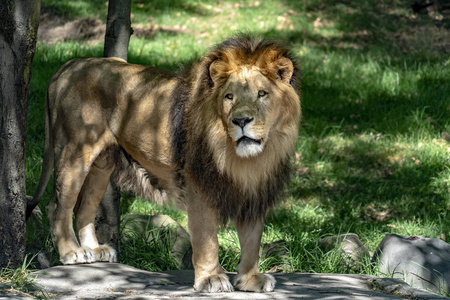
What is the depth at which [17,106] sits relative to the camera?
13.3 feet

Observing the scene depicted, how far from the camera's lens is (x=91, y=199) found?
4758mm

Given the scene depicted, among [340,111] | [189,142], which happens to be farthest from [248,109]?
[340,111]

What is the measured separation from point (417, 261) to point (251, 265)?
4.47 ft

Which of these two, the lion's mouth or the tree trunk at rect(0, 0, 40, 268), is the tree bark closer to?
the tree trunk at rect(0, 0, 40, 268)

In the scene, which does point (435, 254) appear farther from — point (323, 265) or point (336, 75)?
point (336, 75)

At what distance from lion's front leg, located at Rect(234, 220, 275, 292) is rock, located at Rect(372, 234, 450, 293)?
1.11 m

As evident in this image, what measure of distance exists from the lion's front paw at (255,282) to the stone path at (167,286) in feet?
0.19

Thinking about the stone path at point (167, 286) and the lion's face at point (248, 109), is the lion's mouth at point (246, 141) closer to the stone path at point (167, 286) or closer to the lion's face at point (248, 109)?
the lion's face at point (248, 109)

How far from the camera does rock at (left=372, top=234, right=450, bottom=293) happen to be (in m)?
4.62

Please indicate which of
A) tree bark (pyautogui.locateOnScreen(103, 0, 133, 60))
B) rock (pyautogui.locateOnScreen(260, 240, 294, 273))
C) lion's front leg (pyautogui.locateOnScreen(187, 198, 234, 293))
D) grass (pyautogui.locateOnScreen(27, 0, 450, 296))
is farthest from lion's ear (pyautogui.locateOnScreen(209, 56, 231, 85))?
rock (pyautogui.locateOnScreen(260, 240, 294, 273))

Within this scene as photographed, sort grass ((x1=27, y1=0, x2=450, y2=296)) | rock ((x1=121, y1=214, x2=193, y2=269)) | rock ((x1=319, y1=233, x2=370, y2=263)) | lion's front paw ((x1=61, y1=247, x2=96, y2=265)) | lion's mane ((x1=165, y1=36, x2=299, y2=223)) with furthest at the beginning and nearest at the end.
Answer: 1. grass ((x1=27, y1=0, x2=450, y2=296))
2. rock ((x1=121, y1=214, x2=193, y2=269))
3. rock ((x1=319, y1=233, x2=370, y2=263))
4. lion's front paw ((x1=61, y1=247, x2=96, y2=265))
5. lion's mane ((x1=165, y1=36, x2=299, y2=223))

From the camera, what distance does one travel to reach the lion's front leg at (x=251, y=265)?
3.99 meters

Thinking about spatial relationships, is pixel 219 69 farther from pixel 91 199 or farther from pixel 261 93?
pixel 91 199

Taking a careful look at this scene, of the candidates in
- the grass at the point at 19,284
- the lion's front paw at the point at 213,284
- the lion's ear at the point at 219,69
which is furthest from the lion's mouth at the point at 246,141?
the grass at the point at 19,284
